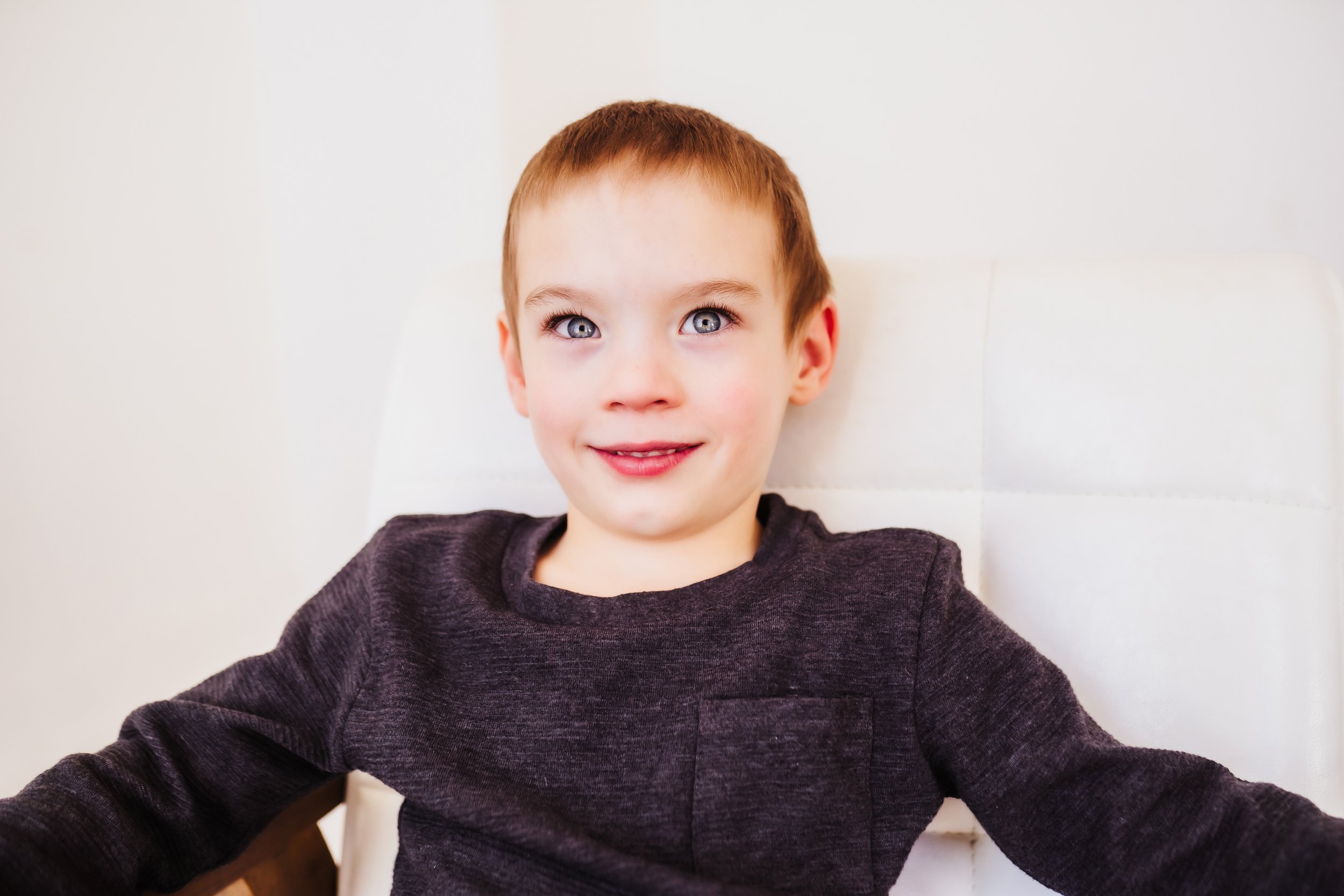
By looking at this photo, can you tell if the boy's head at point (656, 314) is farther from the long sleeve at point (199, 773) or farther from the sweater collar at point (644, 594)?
the long sleeve at point (199, 773)

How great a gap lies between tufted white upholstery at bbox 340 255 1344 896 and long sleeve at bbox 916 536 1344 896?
0.12 metres

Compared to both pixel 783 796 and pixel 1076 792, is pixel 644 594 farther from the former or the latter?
pixel 1076 792

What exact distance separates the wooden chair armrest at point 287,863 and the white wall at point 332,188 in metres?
0.48

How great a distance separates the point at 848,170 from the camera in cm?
129

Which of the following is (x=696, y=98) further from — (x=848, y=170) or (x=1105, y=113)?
(x=1105, y=113)

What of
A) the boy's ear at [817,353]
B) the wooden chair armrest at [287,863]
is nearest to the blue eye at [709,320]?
the boy's ear at [817,353]

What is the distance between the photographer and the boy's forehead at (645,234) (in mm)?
774

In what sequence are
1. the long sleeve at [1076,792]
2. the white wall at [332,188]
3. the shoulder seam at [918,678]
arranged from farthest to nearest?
the white wall at [332,188] → the shoulder seam at [918,678] → the long sleeve at [1076,792]

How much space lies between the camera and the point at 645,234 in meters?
0.78

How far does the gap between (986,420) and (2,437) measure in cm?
112

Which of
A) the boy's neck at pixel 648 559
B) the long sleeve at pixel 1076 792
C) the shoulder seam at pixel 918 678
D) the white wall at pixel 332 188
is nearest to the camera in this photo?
the long sleeve at pixel 1076 792

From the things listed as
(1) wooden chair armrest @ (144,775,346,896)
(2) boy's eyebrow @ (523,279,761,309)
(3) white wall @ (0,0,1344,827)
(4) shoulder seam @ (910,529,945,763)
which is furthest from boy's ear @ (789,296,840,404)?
(1) wooden chair armrest @ (144,775,346,896)

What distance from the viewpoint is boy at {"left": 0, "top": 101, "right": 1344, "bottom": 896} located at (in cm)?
67

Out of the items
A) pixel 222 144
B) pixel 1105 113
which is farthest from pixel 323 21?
pixel 1105 113
